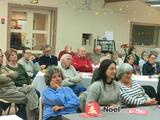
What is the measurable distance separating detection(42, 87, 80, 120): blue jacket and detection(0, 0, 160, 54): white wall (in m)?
5.87

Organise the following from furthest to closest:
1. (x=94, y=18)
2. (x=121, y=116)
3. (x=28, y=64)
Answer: (x=94, y=18) → (x=28, y=64) → (x=121, y=116)

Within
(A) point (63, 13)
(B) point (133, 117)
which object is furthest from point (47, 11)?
(B) point (133, 117)

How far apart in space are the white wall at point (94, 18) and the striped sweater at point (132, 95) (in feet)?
19.1

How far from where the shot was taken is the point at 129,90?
154 inches

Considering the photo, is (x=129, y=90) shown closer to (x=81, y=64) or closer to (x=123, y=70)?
(x=123, y=70)

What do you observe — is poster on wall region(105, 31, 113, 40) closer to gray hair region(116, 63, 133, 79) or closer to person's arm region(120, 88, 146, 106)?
gray hair region(116, 63, 133, 79)

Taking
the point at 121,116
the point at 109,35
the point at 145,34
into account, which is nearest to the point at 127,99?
the point at 121,116

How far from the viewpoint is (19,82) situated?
5242 millimetres

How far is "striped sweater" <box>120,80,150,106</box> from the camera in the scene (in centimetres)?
383

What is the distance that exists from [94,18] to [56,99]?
7.46 m

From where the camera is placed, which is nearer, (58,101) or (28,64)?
(58,101)

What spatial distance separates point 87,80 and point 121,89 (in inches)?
81.1

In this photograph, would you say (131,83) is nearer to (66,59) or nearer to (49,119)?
(49,119)

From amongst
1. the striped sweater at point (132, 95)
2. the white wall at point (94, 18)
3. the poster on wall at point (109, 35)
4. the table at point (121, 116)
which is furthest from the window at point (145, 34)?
the table at point (121, 116)
